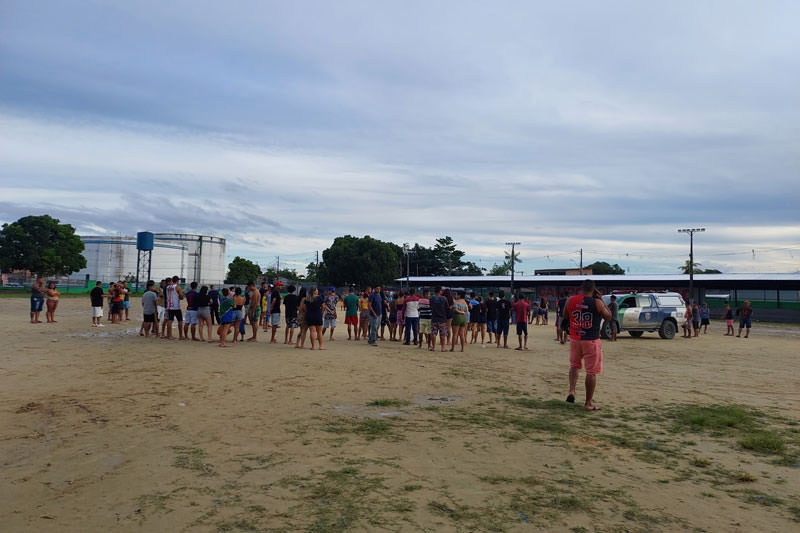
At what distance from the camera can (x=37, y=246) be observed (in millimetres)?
72125

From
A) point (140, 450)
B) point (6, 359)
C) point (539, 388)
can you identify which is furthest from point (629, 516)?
point (6, 359)

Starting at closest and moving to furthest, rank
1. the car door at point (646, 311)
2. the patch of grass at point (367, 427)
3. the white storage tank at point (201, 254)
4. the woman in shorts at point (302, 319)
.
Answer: the patch of grass at point (367, 427) < the woman in shorts at point (302, 319) < the car door at point (646, 311) < the white storage tank at point (201, 254)

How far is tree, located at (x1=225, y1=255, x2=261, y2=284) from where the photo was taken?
404ft

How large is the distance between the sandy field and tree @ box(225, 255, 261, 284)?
11378 centimetres

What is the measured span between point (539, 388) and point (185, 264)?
10556 cm

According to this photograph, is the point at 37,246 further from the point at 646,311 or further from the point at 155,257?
the point at 646,311

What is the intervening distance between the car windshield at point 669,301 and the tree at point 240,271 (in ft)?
347

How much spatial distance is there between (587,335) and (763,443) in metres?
2.72

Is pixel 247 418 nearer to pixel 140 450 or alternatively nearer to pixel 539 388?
pixel 140 450

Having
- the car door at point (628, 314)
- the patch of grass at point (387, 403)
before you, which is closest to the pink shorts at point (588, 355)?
the patch of grass at point (387, 403)

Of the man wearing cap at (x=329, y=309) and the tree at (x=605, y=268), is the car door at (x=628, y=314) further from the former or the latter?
the tree at (x=605, y=268)

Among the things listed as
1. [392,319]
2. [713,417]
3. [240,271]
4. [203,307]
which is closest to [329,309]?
[392,319]

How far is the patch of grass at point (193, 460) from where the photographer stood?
5.31 meters

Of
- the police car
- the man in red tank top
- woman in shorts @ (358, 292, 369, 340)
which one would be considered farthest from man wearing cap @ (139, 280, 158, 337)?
the police car
